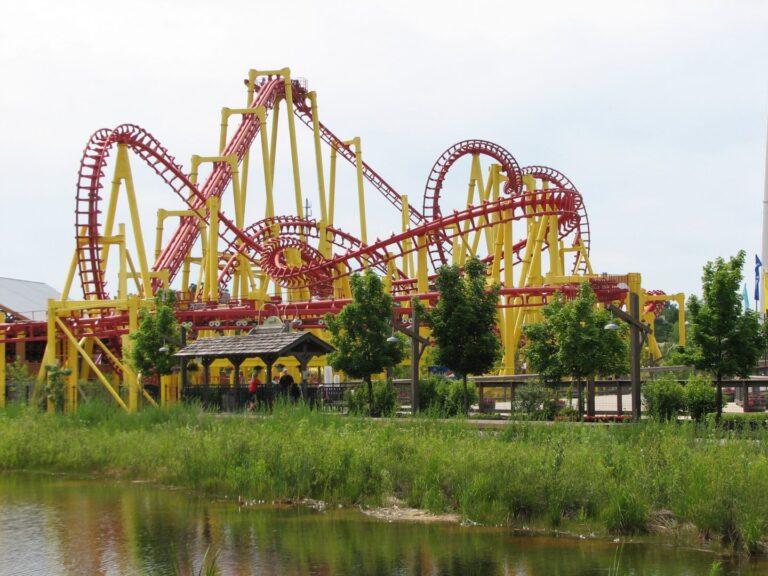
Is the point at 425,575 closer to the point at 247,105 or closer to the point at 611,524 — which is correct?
the point at 611,524

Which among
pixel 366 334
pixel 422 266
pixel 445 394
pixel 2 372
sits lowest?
pixel 445 394

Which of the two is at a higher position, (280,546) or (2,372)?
(2,372)

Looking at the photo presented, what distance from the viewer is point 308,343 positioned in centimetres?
2452

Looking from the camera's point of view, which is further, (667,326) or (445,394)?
(667,326)

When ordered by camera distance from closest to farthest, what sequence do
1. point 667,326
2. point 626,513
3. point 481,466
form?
point 626,513, point 481,466, point 667,326

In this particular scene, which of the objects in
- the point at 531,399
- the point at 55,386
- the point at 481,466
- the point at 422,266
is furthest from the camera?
the point at 422,266

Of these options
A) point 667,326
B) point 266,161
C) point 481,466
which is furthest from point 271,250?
point 667,326

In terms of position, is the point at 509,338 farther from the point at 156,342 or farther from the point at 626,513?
the point at 626,513

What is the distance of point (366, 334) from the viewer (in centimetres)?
2483

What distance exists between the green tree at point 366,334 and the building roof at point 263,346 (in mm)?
473

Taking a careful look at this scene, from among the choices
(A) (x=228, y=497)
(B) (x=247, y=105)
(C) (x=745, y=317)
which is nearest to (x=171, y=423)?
(A) (x=228, y=497)

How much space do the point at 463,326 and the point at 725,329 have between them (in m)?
5.86

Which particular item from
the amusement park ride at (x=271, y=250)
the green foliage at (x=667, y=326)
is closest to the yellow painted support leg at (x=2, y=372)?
the amusement park ride at (x=271, y=250)

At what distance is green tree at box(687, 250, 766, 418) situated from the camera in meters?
20.1
